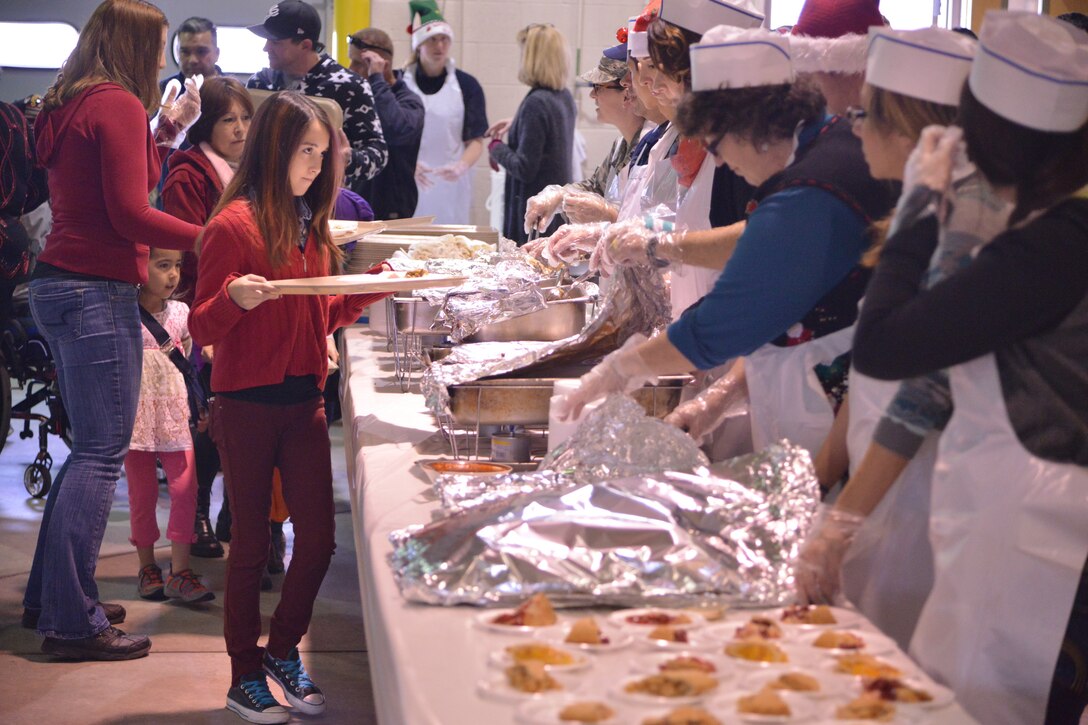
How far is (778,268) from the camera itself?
1.65m

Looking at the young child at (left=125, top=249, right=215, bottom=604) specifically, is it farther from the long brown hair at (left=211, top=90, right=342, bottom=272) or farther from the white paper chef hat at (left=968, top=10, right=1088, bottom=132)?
the white paper chef hat at (left=968, top=10, right=1088, bottom=132)

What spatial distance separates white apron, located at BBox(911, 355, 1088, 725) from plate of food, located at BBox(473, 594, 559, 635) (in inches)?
16.3

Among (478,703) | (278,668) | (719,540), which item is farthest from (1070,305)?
(278,668)

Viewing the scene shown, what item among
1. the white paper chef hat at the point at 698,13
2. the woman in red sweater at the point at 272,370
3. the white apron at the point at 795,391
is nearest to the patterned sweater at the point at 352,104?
the woman in red sweater at the point at 272,370

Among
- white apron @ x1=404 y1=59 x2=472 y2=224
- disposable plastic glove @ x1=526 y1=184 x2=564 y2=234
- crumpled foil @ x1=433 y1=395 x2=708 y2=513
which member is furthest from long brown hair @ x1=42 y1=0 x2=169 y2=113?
white apron @ x1=404 y1=59 x2=472 y2=224

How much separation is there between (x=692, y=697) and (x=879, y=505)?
0.45m

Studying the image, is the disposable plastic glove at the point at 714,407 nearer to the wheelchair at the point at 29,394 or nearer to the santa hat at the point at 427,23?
the wheelchair at the point at 29,394

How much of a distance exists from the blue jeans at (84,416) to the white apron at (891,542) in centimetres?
192

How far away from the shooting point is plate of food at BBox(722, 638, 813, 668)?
46.6 inches

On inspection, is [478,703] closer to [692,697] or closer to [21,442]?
[692,697]

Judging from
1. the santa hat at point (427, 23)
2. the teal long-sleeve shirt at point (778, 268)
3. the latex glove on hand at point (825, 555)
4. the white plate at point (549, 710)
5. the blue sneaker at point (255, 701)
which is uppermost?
the santa hat at point (427, 23)

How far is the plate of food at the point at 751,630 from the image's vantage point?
124cm

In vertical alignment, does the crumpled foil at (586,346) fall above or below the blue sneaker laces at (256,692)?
above

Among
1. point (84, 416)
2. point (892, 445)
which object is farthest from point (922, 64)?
point (84, 416)
